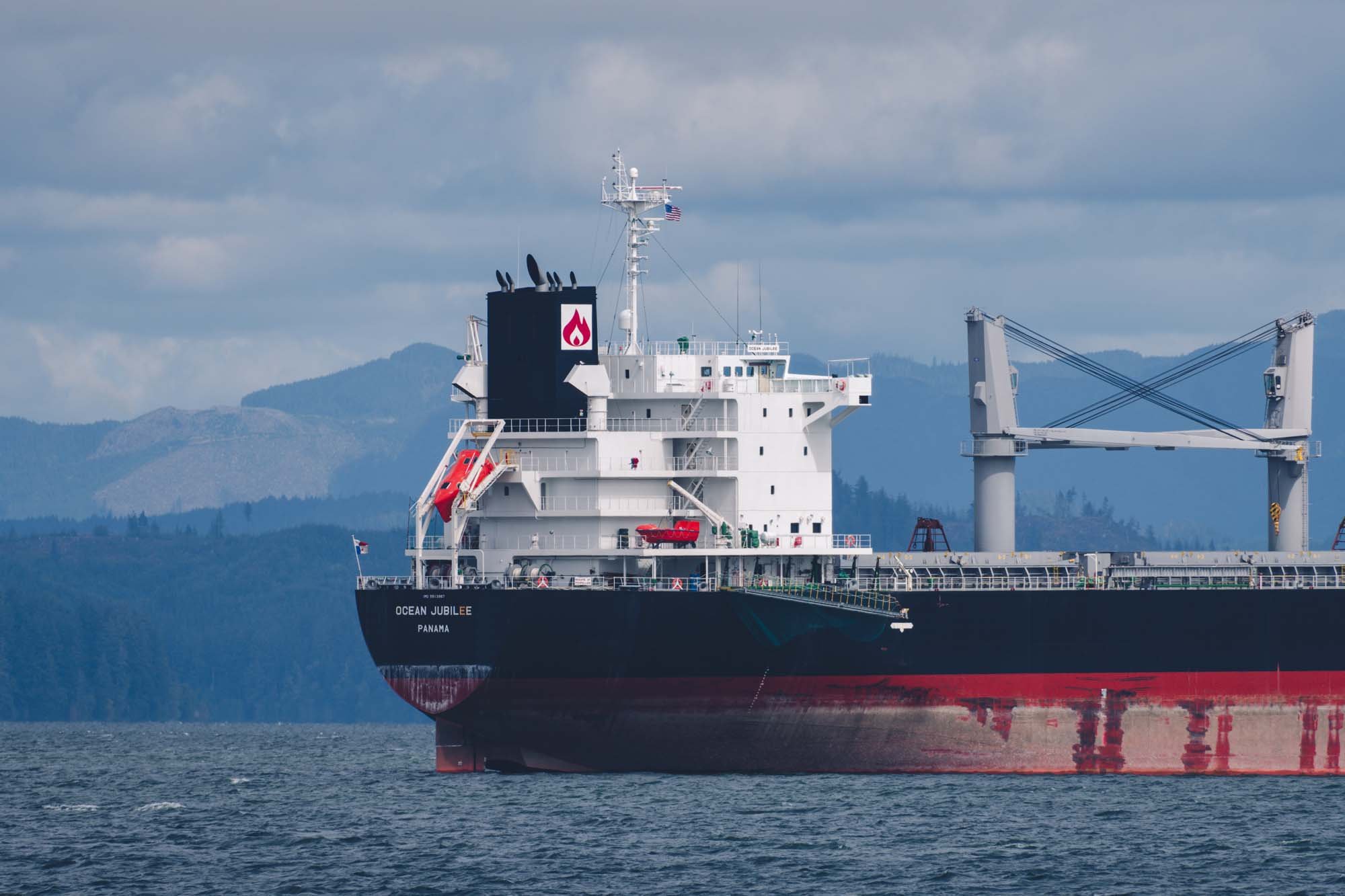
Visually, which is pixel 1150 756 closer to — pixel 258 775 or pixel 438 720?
pixel 438 720

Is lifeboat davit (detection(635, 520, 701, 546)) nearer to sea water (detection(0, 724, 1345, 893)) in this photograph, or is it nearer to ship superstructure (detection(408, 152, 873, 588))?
ship superstructure (detection(408, 152, 873, 588))

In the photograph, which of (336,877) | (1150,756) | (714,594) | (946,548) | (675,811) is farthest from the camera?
(946,548)

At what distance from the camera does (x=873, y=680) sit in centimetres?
5888

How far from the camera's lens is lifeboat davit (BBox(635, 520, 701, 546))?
5847cm

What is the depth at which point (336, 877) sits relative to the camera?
43.8m

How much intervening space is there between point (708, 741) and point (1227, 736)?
1389 centimetres

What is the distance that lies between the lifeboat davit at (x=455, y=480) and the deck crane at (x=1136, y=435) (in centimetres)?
1537

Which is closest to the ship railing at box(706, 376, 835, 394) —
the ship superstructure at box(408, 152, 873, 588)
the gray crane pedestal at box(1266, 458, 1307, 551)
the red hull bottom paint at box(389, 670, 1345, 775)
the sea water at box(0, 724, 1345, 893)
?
the ship superstructure at box(408, 152, 873, 588)

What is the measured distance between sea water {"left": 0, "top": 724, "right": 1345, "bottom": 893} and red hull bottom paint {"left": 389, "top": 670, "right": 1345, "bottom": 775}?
74 cm

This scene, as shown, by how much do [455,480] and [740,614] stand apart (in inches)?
311

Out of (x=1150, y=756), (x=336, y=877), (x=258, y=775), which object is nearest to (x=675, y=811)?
(x=336, y=877)

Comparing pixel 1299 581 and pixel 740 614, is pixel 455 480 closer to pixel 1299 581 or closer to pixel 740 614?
pixel 740 614

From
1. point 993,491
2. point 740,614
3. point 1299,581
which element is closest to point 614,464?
point 740,614

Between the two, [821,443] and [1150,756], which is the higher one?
[821,443]
